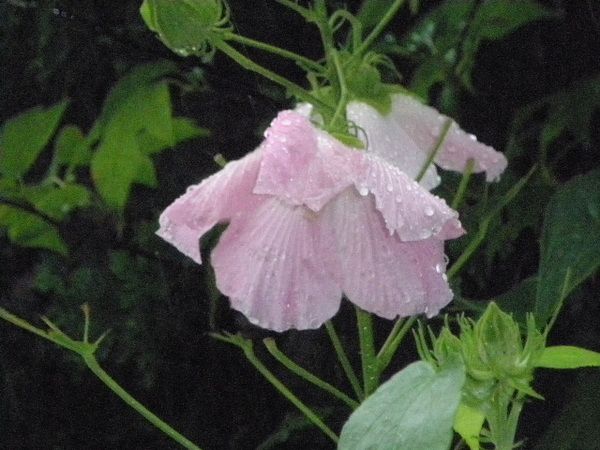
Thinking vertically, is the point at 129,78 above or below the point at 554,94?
below

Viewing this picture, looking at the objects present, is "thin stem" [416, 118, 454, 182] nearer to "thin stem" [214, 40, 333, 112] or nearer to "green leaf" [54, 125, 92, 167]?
"thin stem" [214, 40, 333, 112]

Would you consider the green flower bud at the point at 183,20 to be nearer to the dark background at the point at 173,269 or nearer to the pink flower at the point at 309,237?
the pink flower at the point at 309,237

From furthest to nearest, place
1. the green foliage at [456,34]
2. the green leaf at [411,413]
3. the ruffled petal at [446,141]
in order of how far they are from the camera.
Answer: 1. the green foliage at [456,34]
2. the ruffled petal at [446,141]
3. the green leaf at [411,413]

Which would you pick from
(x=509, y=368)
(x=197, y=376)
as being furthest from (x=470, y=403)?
(x=197, y=376)

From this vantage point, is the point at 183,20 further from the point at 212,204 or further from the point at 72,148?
the point at 72,148

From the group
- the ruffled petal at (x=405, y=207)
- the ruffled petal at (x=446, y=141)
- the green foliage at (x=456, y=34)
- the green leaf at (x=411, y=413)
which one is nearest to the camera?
the green leaf at (x=411, y=413)

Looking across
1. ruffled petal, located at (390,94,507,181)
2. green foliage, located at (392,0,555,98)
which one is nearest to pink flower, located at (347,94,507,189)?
ruffled petal, located at (390,94,507,181)

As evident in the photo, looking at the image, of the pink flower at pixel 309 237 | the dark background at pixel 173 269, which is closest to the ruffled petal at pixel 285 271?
the pink flower at pixel 309 237

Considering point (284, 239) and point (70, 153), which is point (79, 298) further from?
point (284, 239)
